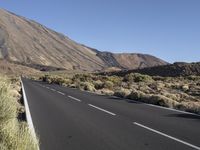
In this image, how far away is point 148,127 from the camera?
1310 cm

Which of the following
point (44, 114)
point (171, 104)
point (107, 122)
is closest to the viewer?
point (107, 122)

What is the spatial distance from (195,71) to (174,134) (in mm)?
92515

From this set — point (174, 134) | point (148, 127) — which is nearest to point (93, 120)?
point (148, 127)

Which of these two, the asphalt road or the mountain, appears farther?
the mountain

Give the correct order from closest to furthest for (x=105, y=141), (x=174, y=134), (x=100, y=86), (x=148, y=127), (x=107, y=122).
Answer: (x=105, y=141) < (x=174, y=134) < (x=148, y=127) < (x=107, y=122) < (x=100, y=86)

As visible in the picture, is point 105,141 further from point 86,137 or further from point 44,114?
point 44,114

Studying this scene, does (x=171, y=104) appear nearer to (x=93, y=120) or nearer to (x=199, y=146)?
(x=93, y=120)

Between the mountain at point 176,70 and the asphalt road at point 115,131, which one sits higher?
the mountain at point 176,70

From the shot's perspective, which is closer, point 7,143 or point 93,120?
point 7,143

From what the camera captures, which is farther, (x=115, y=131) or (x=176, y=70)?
(x=176, y=70)

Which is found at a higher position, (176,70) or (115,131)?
(176,70)

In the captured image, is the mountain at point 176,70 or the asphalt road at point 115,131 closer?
the asphalt road at point 115,131

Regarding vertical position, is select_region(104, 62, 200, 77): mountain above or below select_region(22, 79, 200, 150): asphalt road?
above

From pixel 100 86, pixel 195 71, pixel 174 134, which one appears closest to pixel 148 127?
pixel 174 134
